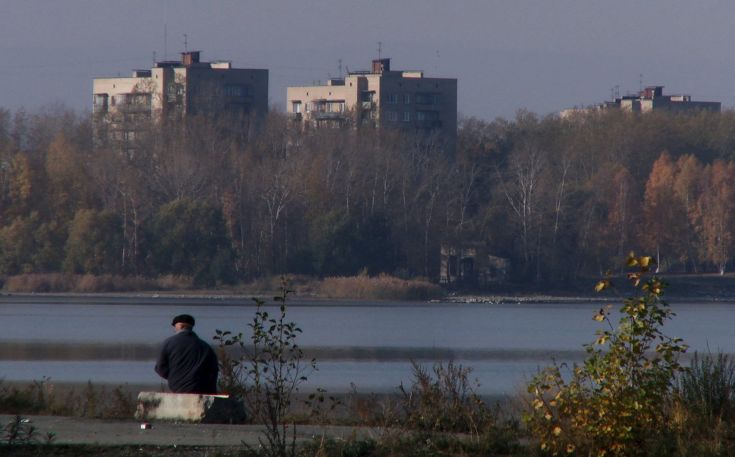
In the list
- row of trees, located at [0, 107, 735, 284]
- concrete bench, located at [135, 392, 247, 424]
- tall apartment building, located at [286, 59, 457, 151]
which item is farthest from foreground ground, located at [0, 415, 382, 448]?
tall apartment building, located at [286, 59, 457, 151]

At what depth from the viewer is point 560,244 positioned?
87.9 meters

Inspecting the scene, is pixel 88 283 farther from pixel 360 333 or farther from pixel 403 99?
pixel 403 99

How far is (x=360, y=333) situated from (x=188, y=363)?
4095cm

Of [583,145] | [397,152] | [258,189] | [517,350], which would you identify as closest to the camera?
[517,350]

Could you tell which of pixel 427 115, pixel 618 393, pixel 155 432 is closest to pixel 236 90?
pixel 427 115

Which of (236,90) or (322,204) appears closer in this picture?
(322,204)

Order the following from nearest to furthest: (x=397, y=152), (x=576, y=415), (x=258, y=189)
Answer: (x=576, y=415) < (x=258, y=189) < (x=397, y=152)

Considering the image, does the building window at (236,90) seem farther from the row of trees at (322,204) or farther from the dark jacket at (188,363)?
the dark jacket at (188,363)

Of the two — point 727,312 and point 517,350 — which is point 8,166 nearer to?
point 727,312

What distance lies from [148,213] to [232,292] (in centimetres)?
701

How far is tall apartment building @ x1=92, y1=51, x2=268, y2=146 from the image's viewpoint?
9675 centimetres

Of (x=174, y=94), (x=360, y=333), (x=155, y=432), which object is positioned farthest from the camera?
(x=174, y=94)

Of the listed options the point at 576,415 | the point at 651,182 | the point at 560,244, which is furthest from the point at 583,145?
the point at 576,415

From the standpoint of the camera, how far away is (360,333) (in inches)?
2144
